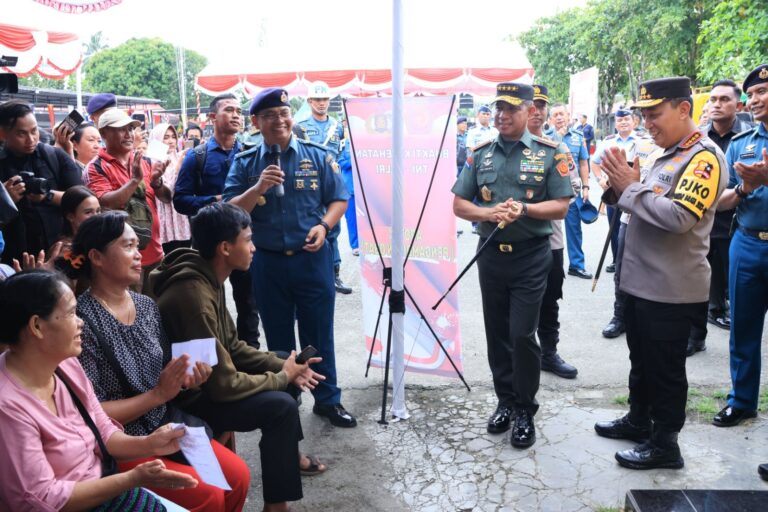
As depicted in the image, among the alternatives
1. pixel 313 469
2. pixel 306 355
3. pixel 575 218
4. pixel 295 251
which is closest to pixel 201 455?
pixel 306 355

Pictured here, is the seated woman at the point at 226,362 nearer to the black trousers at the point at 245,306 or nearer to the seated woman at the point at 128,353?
the seated woman at the point at 128,353

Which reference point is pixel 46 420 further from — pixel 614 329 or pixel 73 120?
pixel 614 329

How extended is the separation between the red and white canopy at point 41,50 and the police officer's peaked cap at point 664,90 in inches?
277

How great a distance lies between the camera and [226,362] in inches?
104

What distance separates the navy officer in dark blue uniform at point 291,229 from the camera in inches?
144

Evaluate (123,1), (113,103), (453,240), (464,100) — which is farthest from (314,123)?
(464,100)

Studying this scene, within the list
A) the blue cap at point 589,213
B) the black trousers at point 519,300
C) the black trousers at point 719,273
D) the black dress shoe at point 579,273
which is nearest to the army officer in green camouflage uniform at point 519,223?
the black trousers at point 519,300

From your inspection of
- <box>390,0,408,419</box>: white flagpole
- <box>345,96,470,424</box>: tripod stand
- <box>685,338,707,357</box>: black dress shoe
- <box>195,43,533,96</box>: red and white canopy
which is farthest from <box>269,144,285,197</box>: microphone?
<box>195,43,533,96</box>: red and white canopy

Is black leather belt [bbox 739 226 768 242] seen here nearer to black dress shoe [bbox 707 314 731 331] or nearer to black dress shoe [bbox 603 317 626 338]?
black dress shoe [bbox 603 317 626 338]

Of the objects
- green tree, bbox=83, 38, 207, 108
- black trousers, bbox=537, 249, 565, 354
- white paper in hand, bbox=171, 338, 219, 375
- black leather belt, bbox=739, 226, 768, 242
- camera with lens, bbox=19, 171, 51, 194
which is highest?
green tree, bbox=83, 38, 207, 108

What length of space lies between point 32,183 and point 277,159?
145cm

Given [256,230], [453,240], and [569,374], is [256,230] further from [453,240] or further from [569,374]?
[569,374]

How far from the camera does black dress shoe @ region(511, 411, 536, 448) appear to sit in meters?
3.50

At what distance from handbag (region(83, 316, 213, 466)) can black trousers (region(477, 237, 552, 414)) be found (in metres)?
1.73
